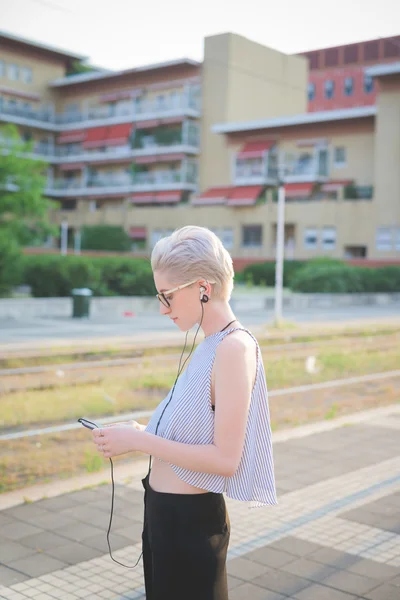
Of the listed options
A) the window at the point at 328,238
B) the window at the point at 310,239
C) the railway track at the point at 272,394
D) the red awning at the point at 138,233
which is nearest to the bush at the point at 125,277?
the railway track at the point at 272,394

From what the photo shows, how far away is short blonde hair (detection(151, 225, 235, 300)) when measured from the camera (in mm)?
2443

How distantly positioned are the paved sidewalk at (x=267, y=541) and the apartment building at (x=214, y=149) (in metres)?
43.1

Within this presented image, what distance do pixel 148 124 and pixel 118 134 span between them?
2875mm

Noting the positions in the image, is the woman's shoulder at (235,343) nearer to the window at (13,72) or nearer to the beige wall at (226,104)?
the beige wall at (226,104)

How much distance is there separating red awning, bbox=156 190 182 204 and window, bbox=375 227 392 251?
1703 centimetres

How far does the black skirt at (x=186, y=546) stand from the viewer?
2504 mm

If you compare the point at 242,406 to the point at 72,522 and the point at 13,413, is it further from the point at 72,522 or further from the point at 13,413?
the point at 13,413

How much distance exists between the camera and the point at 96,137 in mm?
67938

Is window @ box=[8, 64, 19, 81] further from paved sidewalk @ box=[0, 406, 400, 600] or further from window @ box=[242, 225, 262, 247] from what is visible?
paved sidewalk @ box=[0, 406, 400, 600]

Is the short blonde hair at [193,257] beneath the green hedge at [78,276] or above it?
above

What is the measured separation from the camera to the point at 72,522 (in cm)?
543

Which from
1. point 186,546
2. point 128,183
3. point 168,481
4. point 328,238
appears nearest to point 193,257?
point 168,481

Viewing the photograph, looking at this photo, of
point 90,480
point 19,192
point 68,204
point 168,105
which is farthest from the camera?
point 68,204

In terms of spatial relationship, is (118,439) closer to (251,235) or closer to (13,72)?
(251,235)
